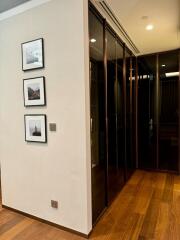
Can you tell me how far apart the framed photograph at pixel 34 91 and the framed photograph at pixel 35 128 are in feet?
0.58

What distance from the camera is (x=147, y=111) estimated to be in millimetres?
4402

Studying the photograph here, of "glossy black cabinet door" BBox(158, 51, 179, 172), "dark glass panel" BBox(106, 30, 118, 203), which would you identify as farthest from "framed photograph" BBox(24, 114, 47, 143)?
"glossy black cabinet door" BBox(158, 51, 179, 172)

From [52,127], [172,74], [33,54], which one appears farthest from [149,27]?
[52,127]

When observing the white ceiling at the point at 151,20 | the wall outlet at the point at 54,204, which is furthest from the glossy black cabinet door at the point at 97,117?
the wall outlet at the point at 54,204

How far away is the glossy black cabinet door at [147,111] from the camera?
169 inches

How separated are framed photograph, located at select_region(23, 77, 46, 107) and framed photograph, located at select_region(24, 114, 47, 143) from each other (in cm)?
18

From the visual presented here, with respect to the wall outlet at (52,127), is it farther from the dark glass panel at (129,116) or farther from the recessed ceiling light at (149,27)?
the recessed ceiling light at (149,27)

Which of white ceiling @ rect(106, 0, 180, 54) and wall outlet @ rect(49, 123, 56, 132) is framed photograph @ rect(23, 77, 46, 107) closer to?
wall outlet @ rect(49, 123, 56, 132)

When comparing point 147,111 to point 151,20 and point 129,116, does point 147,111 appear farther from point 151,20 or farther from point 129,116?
point 151,20

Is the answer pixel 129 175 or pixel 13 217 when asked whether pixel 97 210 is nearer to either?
pixel 13 217

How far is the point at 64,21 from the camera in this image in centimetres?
211

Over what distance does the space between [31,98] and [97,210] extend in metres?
1.77

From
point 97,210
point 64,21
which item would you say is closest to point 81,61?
point 64,21

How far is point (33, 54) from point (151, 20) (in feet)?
5.99
